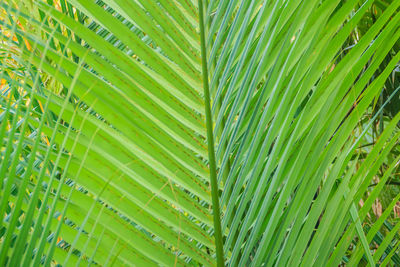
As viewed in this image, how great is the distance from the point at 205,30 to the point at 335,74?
182mm

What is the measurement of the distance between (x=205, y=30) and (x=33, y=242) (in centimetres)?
40

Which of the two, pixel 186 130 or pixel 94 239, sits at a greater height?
pixel 186 130

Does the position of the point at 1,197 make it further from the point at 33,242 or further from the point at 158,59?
the point at 158,59

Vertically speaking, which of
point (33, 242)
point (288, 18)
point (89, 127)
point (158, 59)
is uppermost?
point (288, 18)

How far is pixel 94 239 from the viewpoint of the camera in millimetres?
573

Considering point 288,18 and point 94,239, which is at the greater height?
point 288,18

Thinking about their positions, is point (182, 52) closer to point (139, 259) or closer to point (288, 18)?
point (288, 18)

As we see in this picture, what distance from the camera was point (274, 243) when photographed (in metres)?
0.58

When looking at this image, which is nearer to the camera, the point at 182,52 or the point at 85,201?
the point at 85,201

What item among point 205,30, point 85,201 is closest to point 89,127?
point 85,201

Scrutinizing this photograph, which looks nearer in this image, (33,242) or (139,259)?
(33,242)

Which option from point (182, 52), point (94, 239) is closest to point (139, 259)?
point (94, 239)

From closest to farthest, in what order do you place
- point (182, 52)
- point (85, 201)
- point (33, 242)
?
point (33, 242) → point (85, 201) → point (182, 52)

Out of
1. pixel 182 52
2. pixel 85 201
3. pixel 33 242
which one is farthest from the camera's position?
pixel 182 52
